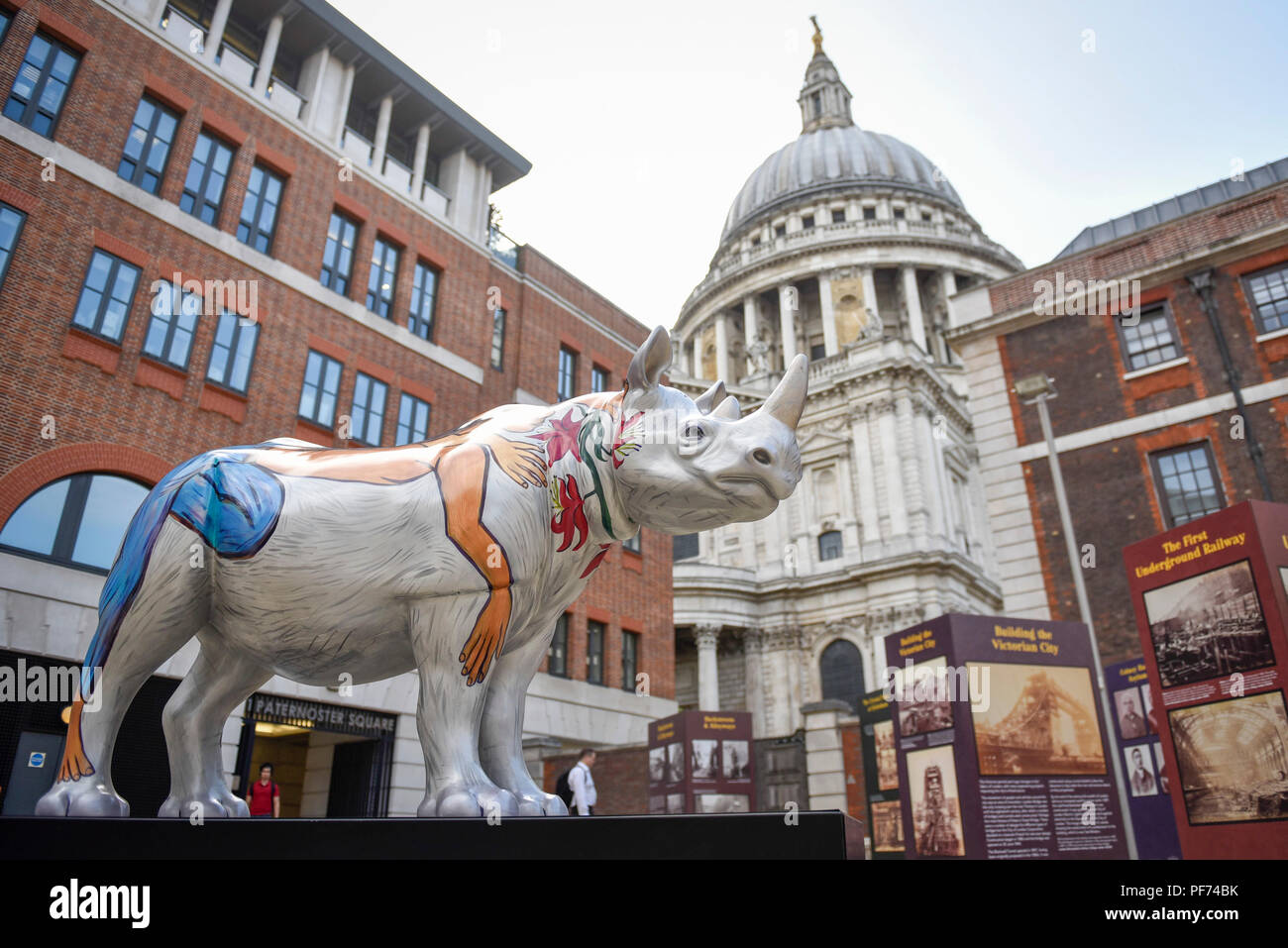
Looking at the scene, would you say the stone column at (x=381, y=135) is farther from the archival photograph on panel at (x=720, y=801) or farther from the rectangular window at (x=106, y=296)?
the archival photograph on panel at (x=720, y=801)

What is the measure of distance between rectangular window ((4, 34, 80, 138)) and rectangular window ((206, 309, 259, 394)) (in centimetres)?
405

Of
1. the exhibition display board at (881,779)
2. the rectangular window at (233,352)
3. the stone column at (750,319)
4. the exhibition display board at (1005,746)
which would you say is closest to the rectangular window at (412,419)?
the rectangular window at (233,352)

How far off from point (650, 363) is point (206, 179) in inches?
647

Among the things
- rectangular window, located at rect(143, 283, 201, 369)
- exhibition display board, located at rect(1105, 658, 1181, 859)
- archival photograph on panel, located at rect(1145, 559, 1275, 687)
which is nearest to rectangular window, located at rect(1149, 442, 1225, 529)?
exhibition display board, located at rect(1105, 658, 1181, 859)

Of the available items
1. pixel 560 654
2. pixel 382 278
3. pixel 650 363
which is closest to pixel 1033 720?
pixel 650 363

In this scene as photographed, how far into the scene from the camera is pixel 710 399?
371 cm

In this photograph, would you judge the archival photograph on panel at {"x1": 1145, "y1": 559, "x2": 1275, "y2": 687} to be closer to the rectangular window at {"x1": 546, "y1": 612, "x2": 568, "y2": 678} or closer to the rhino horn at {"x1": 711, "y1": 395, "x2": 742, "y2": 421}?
the rhino horn at {"x1": 711, "y1": 395, "x2": 742, "y2": 421}

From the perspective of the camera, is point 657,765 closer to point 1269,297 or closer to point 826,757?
point 826,757

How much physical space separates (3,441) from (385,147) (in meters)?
12.0

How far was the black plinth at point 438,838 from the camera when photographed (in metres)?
2.36

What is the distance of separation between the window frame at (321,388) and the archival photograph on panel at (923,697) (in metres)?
12.1

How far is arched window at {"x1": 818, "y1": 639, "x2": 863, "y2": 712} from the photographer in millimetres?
40469

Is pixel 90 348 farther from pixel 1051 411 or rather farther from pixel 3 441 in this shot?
pixel 1051 411
